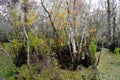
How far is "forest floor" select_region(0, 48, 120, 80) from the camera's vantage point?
12.0 m

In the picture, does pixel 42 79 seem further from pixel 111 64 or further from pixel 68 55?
pixel 111 64

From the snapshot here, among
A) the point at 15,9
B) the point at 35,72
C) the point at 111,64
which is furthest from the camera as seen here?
the point at 111,64

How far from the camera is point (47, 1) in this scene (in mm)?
19609

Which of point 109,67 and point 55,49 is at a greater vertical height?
point 55,49

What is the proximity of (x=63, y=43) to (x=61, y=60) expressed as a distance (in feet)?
3.78

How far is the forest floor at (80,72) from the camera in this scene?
12.0 meters

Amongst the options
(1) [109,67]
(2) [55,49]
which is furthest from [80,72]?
(1) [109,67]

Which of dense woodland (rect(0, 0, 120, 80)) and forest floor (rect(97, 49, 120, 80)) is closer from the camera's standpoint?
dense woodland (rect(0, 0, 120, 80))

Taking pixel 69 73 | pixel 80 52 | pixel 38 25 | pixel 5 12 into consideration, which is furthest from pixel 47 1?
pixel 69 73

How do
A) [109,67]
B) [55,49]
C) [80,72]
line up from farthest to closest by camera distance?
[109,67]
[55,49]
[80,72]

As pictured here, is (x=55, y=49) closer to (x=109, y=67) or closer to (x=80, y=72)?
(x=80, y=72)

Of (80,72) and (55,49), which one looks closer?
(80,72)

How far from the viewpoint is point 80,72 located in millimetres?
14094

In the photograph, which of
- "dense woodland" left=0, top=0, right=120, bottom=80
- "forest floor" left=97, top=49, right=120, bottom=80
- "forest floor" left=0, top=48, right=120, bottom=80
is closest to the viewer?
"forest floor" left=0, top=48, right=120, bottom=80
